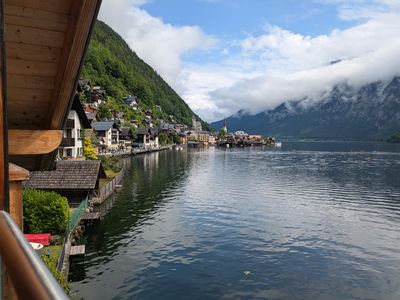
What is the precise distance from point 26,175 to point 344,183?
235 feet

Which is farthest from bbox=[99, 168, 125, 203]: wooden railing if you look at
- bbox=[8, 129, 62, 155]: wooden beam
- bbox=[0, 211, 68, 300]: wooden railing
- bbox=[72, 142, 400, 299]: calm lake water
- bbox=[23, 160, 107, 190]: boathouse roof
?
bbox=[0, 211, 68, 300]: wooden railing

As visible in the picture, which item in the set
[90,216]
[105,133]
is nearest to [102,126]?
[105,133]

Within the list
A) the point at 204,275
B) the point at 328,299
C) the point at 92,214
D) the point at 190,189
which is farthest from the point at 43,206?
the point at 190,189

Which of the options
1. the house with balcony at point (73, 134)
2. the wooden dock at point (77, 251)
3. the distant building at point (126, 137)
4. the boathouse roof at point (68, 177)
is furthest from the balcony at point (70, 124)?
the distant building at point (126, 137)

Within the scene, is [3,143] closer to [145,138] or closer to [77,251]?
[77,251]

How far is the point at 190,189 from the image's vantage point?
61344 millimetres

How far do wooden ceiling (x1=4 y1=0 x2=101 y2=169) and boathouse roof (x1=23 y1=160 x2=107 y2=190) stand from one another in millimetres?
33968

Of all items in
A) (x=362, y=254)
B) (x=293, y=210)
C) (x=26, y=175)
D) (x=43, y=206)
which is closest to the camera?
(x=26, y=175)

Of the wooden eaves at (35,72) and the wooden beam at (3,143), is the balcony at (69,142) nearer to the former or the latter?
the wooden eaves at (35,72)

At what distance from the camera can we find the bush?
2775 cm

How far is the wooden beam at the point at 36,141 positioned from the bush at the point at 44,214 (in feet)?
75.5

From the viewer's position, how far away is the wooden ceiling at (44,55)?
4.50 m

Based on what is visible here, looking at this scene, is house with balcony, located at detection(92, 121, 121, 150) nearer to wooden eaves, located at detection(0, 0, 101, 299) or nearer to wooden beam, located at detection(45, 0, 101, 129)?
wooden eaves, located at detection(0, 0, 101, 299)

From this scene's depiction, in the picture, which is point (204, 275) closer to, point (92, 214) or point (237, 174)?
point (92, 214)
